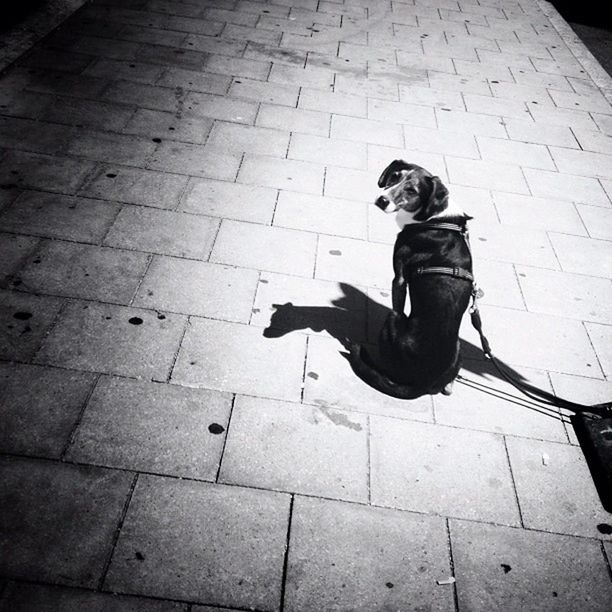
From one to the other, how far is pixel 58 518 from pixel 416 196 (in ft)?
10.1

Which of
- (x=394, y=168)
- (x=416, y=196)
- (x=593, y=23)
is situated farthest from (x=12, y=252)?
(x=593, y=23)

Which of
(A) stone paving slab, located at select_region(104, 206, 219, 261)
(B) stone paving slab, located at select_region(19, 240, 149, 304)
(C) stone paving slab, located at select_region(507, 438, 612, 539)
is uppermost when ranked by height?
(A) stone paving slab, located at select_region(104, 206, 219, 261)

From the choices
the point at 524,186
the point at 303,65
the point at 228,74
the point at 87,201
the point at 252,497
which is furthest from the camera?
the point at 303,65

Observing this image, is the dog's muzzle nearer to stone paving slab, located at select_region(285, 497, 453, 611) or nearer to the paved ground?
→ the paved ground

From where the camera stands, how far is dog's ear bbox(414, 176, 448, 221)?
11.5 ft

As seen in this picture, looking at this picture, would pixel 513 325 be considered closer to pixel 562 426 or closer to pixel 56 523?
pixel 562 426

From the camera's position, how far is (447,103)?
769 centimetres

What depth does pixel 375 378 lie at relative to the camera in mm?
3594

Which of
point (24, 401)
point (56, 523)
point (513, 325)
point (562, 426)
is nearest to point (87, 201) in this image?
point (24, 401)

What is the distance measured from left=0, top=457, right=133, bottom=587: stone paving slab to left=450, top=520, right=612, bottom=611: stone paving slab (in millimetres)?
2085

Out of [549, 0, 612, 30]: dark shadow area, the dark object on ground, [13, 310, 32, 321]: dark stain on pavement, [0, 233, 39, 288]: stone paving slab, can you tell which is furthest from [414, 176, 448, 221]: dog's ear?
[549, 0, 612, 30]: dark shadow area

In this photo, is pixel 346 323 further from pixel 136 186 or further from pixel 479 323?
pixel 136 186

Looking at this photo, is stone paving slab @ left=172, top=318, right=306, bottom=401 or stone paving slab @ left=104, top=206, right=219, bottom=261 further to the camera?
stone paving slab @ left=104, top=206, right=219, bottom=261

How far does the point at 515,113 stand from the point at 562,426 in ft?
18.7
